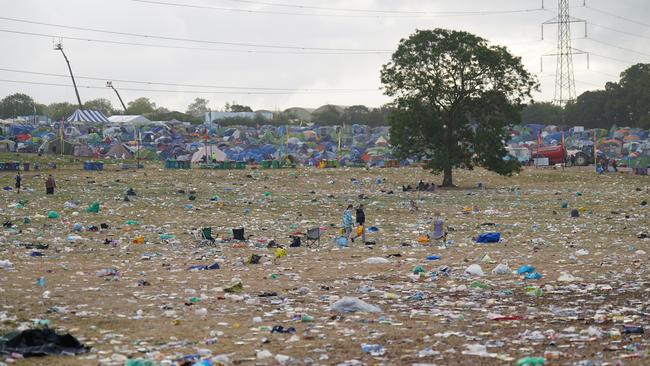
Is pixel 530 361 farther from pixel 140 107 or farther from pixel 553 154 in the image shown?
pixel 140 107

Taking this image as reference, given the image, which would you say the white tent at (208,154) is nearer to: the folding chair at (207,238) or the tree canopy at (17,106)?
the folding chair at (207,238)

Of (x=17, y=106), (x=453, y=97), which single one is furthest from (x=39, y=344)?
(x=17, y=106)

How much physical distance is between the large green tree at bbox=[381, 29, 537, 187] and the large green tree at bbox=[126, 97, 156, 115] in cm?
8388

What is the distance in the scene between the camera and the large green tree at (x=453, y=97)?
32250 mm

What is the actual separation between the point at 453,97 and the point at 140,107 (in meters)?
93.1

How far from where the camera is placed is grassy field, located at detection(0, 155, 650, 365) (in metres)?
7.85

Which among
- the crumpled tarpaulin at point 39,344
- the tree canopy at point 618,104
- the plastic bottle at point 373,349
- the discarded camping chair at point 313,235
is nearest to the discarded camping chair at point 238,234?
the discarded camping chair at point 313,235

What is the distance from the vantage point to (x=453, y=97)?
107 feet

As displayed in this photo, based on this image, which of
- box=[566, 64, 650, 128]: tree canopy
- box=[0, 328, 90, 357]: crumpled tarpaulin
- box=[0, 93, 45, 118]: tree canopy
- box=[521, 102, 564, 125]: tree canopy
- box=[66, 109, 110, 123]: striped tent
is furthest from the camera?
box=[0, 93, 45, 118]: tree canopy

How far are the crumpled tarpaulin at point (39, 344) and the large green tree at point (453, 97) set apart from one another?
84.2 feet

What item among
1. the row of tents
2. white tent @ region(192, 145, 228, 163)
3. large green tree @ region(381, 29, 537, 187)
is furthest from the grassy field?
the row of tents

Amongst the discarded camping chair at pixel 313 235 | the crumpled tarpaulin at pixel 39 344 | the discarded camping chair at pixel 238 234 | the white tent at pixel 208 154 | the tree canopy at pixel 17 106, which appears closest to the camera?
the crumpled tarpaulin at pixel 39 344

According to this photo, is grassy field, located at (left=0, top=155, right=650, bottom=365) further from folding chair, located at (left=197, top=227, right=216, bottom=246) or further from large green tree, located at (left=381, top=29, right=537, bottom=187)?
large green tree, located at (left=381, top=29, right=537, bottom=187)

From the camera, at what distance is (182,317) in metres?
9.19
